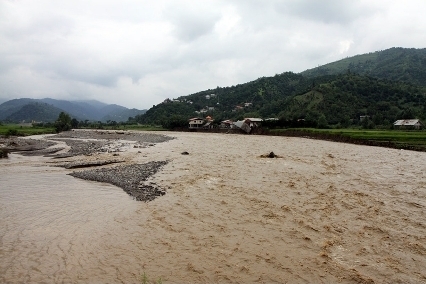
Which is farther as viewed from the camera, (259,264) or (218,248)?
(218,248)

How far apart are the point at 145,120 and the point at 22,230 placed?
479 ft

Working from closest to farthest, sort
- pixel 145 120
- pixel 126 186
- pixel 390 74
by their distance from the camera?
pixel 126 186
pixel 145 120
pixel 390 74

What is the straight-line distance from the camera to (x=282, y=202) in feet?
47.9

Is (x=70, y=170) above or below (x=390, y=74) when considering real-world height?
below

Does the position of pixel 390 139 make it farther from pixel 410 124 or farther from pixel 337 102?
pixel 337 102

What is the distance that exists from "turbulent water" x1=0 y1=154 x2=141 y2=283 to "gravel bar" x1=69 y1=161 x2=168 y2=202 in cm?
66

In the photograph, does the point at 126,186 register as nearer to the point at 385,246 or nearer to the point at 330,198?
the point at 330,198

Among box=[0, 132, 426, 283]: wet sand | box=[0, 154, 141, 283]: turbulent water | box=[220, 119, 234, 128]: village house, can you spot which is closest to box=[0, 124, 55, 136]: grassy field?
box=[220, 119, 234, 128]: village house

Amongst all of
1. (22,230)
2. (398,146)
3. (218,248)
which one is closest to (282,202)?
(218,248)

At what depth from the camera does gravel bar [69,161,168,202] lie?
15647mm

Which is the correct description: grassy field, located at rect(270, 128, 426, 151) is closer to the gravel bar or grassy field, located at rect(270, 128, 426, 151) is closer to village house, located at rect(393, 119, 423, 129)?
village house, located at rect(393, 119, 423, 129)

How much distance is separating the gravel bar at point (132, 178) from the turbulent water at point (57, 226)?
25.8 inches

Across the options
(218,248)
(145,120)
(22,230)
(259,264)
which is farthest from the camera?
(145,120)

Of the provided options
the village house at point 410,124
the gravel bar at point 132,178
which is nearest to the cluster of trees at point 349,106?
the village house at point 410,124
